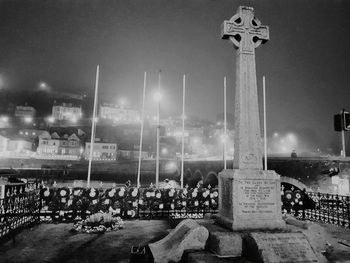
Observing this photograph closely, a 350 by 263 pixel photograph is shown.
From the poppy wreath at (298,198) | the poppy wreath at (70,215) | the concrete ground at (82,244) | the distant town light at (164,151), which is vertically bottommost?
the concrete ground at (82,244)

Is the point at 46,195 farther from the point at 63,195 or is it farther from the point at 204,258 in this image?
the point at 204,258

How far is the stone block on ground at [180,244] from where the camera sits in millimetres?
6328

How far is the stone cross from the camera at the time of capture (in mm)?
7664

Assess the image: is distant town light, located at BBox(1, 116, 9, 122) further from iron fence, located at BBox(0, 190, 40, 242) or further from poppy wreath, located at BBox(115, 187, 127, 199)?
poppy wreath, located at BBox(115, 187, 127, 199)

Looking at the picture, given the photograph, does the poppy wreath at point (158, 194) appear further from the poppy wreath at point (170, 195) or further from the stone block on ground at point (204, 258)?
the stone block on ground at point (204, 258)

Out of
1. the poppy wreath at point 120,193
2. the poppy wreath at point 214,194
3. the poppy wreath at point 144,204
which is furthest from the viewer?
the poppy wreath at point 214,194

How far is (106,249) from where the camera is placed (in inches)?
320

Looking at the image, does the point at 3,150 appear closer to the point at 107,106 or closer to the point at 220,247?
the point at 107,106

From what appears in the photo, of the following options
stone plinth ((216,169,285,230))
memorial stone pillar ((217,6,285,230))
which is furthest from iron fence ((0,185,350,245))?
stone plinth ((216,169,285,230))

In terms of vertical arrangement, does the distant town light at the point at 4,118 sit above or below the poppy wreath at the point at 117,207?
above

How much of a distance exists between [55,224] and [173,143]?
90.5 m

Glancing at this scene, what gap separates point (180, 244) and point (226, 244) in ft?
3.72

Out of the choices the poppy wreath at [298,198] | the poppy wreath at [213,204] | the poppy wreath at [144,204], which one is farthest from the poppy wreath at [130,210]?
the poppy wreath at [298,198]

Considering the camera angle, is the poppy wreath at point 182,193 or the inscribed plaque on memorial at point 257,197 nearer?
the inscribed plaque on memorial at point 257,197
